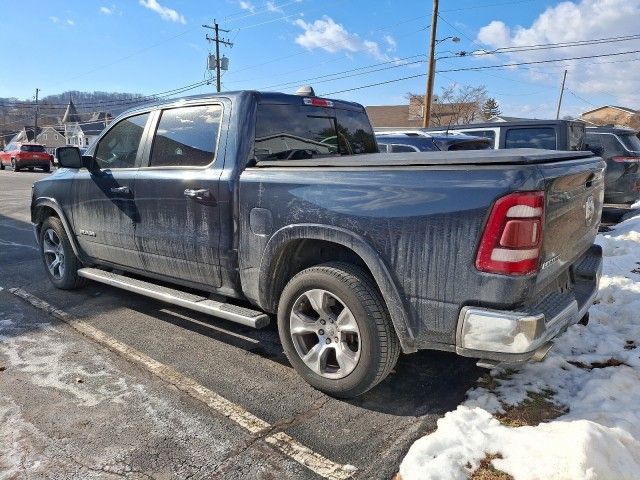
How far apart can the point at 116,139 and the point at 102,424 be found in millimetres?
2745

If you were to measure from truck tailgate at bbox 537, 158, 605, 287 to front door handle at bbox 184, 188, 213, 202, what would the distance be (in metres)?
2.16

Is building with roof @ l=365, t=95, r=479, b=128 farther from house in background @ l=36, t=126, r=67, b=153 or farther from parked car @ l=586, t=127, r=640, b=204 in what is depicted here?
house in background @ l=36, t=126, r=67, b=153

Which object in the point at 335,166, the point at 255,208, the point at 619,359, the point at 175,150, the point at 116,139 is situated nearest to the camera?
the point at 335,166

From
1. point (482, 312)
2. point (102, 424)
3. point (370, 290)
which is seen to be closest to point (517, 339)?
point (482, 312)

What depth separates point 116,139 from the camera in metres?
4.50

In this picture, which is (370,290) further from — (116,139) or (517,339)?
(116,139)

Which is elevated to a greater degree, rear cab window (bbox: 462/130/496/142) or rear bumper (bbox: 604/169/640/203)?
rear cab window (bbox: 462/130/496/142)

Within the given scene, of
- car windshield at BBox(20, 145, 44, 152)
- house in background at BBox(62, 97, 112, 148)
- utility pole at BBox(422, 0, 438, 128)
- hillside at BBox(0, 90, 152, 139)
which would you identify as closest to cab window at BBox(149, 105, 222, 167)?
utility pole at BBox(422, 0, 438, 128)

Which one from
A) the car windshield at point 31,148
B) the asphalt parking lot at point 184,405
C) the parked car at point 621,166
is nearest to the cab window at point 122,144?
the asphalt parking lot at point 184,405

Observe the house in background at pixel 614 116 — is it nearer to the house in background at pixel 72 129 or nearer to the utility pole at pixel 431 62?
the utility pole at pixel 431 62

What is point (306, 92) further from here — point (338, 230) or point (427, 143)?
point (427, 143)

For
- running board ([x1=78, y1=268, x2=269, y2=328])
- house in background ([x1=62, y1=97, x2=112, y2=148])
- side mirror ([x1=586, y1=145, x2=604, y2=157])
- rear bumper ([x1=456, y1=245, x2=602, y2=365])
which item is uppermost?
house in background ([x1=62, y1=97, x2=112, y2=148])

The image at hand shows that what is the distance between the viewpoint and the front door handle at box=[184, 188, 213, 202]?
3398mm

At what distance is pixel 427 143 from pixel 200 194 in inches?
212
